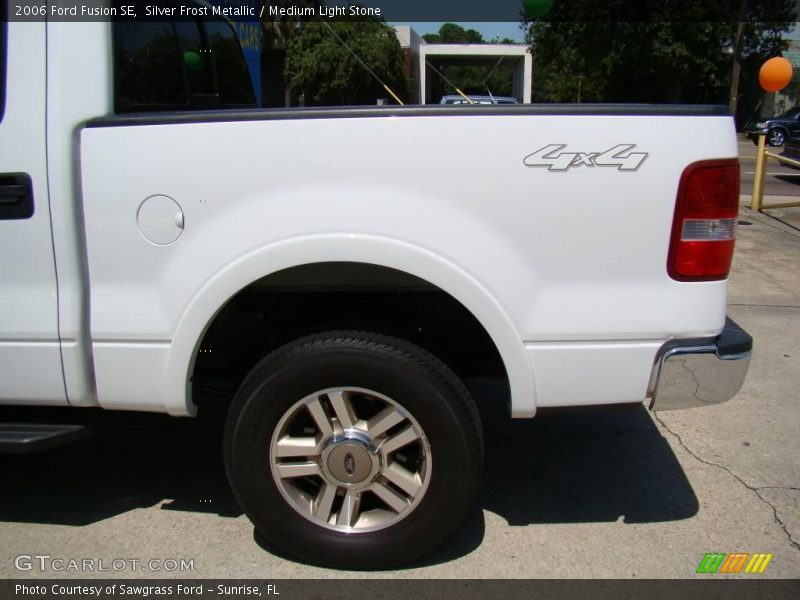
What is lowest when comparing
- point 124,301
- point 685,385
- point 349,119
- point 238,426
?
point 238,426

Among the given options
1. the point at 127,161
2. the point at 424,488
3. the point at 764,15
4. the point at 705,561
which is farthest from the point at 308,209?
the point at 764,15

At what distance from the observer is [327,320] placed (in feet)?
8.43

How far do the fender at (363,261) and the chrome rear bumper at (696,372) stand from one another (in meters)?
0.43

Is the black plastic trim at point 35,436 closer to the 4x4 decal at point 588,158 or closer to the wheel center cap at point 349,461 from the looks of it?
the wheel center cap at point 349,461

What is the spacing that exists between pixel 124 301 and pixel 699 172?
75.1 inches

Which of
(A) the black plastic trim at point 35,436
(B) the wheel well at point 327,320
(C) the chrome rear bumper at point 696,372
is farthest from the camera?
(B) the wheel well at point 327,320

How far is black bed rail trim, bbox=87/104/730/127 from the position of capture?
218cm

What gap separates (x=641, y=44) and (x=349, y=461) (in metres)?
31.7

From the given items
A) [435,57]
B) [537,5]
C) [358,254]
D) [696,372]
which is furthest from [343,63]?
[696,372]

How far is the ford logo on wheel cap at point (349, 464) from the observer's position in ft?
8.05

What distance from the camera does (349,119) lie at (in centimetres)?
221

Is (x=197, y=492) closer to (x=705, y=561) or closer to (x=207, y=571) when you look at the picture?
(x=207, y=571)

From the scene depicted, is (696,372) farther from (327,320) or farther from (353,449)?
(327,320)
